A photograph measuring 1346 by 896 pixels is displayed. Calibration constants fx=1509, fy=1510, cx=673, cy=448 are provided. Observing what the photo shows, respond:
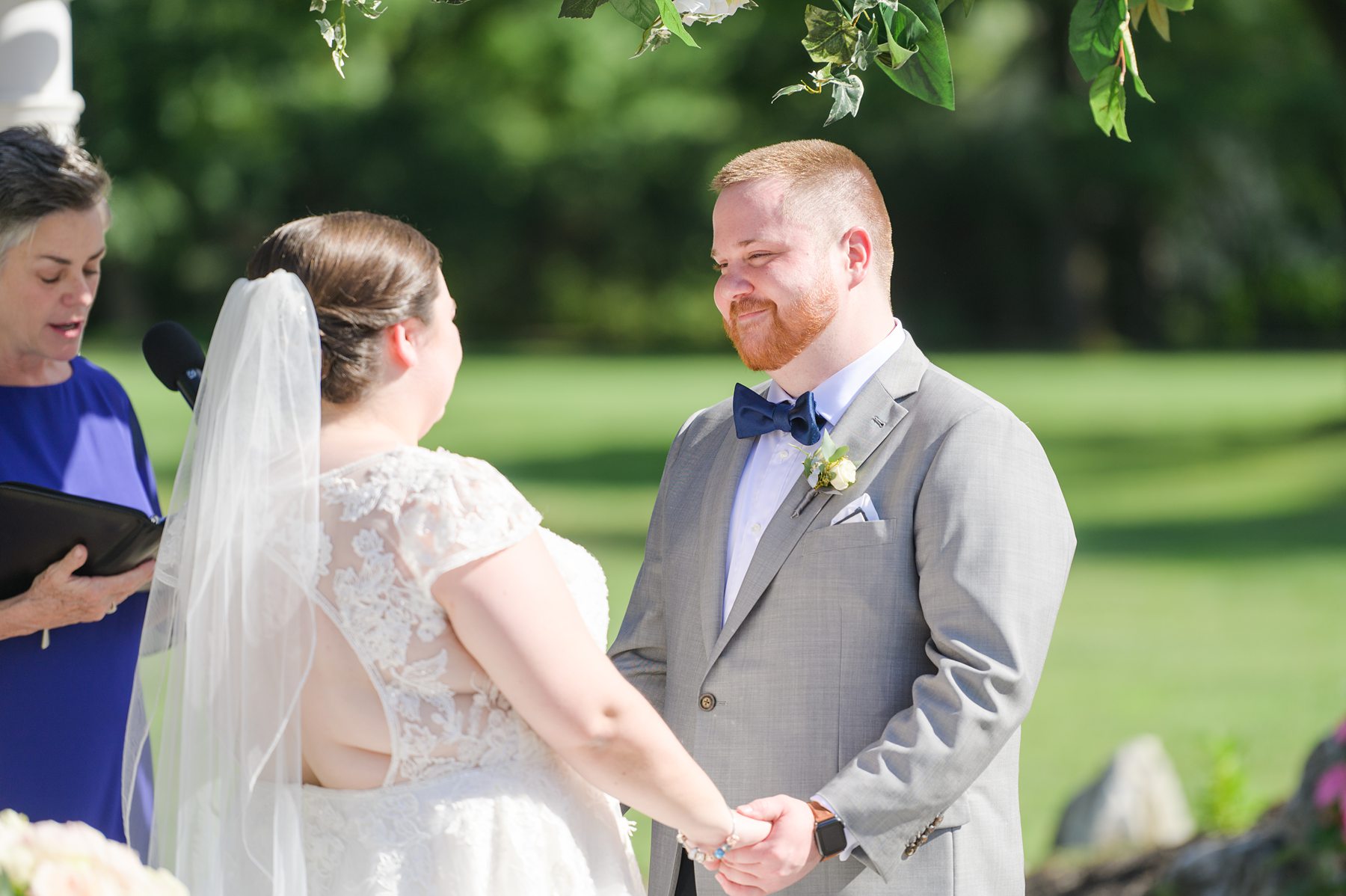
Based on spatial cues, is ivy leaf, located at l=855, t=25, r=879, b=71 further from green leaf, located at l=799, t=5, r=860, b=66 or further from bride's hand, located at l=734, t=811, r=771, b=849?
bride's hand, located at l=734, t=811, r=771, b=849

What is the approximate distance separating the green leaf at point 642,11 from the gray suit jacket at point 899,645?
875 millimetres

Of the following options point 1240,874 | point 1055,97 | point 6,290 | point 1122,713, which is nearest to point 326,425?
point 6,290

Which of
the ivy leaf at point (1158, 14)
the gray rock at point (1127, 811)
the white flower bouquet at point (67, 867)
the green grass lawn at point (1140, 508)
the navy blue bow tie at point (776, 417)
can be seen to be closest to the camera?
the white flower bouquet at point (67, 867)

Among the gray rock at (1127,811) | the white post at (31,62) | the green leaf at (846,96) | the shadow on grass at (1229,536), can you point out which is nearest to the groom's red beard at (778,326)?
the green leaf at (846,96)

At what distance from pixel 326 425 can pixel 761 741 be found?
1034 millimetres

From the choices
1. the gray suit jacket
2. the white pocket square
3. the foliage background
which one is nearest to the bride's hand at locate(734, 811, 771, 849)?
the gray suit jacket

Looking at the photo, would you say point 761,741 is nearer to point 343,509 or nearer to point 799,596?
point 799,596

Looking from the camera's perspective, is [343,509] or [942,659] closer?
[343,509]

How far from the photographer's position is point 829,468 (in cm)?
287

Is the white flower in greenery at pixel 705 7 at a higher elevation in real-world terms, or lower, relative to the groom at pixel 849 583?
higher

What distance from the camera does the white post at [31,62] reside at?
13.1 ft

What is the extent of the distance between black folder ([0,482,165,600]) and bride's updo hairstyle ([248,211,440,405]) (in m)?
0.92

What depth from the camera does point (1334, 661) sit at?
1020cm

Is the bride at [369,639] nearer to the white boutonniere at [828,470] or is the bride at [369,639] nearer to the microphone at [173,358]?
the white boutonniere at [828,470]
